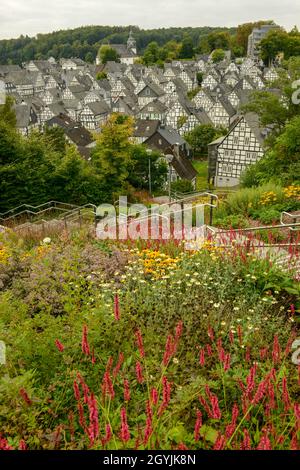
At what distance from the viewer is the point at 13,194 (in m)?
25.2

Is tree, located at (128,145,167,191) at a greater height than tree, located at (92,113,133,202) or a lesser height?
lesser

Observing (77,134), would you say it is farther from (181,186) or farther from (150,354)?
(150,354)

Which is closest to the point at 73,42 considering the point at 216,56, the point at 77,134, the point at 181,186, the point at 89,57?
the point at 89,57

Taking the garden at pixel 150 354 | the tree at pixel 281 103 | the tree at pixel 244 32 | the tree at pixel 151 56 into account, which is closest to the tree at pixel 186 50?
the tree at pixel 151 56

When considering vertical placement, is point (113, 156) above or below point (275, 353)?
below

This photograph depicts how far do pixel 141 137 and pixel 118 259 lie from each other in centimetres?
5126

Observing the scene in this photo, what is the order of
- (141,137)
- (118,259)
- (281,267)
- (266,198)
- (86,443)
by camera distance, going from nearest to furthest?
(86,443) → (281,267) → (118,259) → (266,198) → (141,137)

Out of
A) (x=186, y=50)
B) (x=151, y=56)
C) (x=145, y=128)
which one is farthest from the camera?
(x=186, y=50)

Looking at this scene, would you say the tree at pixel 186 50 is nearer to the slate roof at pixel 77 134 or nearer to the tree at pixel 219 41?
the tree at pixel 219 41

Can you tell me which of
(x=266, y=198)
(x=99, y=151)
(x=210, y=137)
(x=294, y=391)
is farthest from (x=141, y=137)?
(x=294, y=391)

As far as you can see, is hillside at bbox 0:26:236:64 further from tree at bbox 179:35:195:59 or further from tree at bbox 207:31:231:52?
tree at bbox 179:35:195:59

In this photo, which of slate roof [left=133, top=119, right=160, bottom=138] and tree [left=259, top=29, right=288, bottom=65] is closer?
slate roof [left=133, top=119, right=160, bottom=138]

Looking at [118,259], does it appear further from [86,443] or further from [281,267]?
[86,443]

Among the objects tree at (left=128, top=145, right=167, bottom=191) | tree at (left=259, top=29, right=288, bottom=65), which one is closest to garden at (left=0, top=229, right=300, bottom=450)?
tree at (left=128, top=145, right=167, bottom=191)
